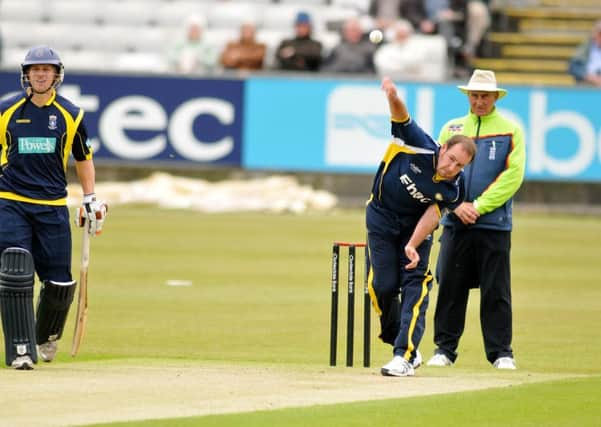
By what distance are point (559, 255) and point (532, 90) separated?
17.2 feet

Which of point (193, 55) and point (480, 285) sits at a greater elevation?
point (193, 55)

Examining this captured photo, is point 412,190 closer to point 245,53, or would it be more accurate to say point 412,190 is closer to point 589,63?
point 245,53

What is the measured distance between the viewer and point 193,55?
23.7 meters

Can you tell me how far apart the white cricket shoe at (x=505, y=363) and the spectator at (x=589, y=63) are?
13730 millimetres

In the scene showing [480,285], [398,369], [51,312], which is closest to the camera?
[398,369]

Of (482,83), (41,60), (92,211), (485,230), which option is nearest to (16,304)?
(92,211)

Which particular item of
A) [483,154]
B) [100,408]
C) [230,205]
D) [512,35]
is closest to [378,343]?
[483,154]

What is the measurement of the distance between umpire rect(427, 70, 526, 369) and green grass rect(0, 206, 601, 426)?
10.9 inches

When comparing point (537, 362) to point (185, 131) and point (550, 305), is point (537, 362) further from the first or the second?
point (185, 131)

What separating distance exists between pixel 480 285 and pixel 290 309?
9.64ft

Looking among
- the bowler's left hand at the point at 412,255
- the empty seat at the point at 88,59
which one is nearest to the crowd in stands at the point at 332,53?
the empty seat at the point at 88,59

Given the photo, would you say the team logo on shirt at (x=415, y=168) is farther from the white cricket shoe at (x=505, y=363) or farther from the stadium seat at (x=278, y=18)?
the stadium seat at (x=278, y=18)

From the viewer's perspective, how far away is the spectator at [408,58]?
23564 millimetres

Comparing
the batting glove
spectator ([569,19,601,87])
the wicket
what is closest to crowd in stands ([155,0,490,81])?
spectator ([569,19,601,87])
